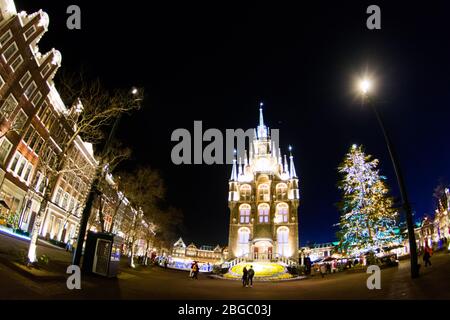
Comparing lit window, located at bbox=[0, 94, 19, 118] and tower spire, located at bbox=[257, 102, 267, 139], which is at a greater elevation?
tower spire, located at bbox=[257, 102, 267, 139]

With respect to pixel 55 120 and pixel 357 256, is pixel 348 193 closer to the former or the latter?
pixel 357 256

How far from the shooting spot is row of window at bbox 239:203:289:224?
56559 millimetres

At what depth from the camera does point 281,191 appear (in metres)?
58.9

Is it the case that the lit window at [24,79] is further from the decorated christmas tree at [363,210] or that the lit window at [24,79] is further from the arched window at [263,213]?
the arched window at [263,213]

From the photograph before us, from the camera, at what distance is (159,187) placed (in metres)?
33.8

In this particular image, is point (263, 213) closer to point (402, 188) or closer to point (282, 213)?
point (282, 213)

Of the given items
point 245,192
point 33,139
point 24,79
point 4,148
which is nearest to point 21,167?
point 33,139

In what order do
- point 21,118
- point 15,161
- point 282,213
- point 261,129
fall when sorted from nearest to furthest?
point 21,118
point 15,161
point 282,213
point 261,129

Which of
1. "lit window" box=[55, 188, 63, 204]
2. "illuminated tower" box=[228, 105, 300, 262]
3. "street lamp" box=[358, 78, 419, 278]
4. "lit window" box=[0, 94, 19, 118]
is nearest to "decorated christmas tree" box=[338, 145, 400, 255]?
"street lamp" box=[358, 78, 419, 278]

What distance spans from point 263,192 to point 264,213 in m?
4.41

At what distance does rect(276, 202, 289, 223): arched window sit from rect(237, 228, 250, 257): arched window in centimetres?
661

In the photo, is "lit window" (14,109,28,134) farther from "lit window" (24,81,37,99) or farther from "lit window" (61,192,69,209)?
"lit window" (61,192,69,209)

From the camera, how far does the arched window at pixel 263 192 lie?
5915 cm
